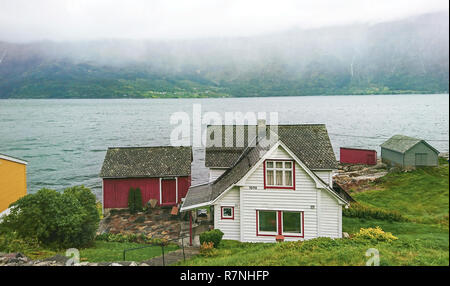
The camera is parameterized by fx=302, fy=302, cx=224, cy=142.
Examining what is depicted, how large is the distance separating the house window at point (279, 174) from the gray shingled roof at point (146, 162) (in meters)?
10.3

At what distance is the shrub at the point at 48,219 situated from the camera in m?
11.4

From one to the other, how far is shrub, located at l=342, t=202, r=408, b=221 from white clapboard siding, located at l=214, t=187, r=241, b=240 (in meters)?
6.45

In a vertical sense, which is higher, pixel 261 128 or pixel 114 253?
pixel 261 128

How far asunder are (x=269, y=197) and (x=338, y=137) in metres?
45.8

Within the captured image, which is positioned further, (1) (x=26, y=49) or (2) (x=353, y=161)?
(2) (x=353, y=161)

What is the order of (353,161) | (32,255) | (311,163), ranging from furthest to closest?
(353,161) < (311,163) < (32,255)

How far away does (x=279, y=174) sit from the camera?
40.2ft

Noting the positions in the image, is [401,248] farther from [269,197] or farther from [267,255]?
[269,197]

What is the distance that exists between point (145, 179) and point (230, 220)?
10332 mm

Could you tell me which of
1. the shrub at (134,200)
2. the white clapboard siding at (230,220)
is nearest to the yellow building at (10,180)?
the shrub at (134,200)

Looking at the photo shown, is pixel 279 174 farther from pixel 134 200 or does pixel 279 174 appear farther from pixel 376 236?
pixel 134 200

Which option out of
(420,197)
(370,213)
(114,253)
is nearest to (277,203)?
(420,197)

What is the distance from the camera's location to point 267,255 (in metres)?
8.03
